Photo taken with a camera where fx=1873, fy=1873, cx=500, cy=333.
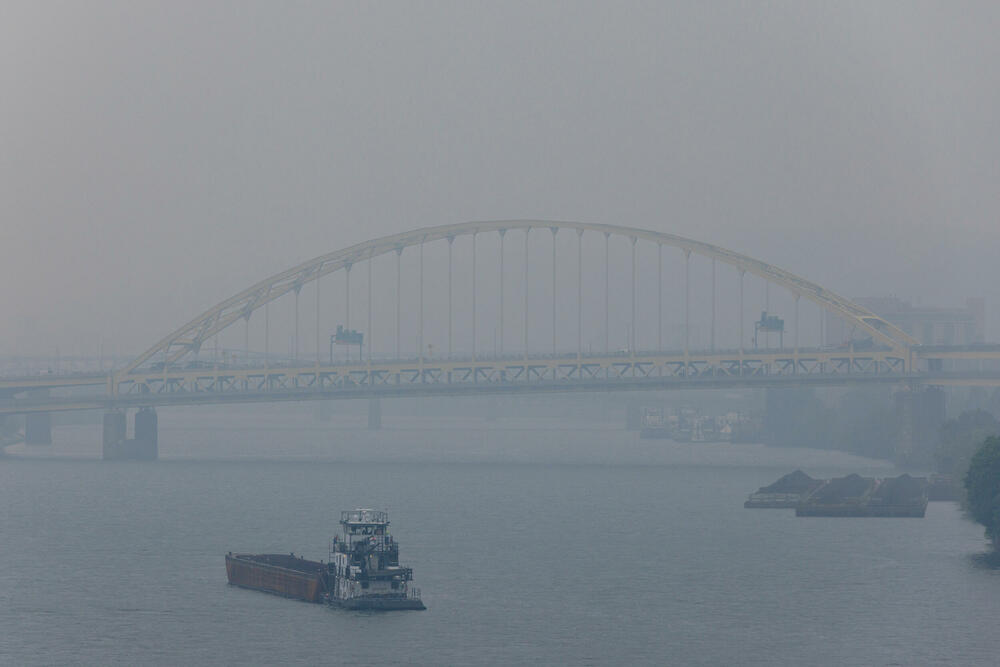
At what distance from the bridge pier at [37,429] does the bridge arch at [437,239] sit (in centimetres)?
3007

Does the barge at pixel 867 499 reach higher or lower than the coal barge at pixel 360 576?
higher

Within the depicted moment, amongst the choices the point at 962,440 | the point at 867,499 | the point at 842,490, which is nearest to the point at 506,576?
the point at 867,499

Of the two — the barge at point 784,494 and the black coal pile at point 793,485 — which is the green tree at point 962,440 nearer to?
the black coal pile at point 793,485

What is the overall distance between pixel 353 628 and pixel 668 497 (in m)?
46.6

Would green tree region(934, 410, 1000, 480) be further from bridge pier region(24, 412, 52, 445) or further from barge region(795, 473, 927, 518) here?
bridge pier region(24, 412, 52, 445)

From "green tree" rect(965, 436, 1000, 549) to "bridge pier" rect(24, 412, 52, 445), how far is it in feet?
372

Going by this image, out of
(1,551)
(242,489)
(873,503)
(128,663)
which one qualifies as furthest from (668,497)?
(128,663)

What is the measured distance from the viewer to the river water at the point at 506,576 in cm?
5247

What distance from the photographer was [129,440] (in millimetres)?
137875

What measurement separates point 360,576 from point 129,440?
82341mm

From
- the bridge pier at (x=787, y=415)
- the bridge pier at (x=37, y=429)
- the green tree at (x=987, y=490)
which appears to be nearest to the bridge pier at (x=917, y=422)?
the bridge pier at (x=787, y=415)

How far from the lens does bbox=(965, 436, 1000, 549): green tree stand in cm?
7138

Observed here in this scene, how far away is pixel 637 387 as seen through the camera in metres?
128

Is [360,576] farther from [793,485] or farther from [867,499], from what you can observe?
[793,485]
